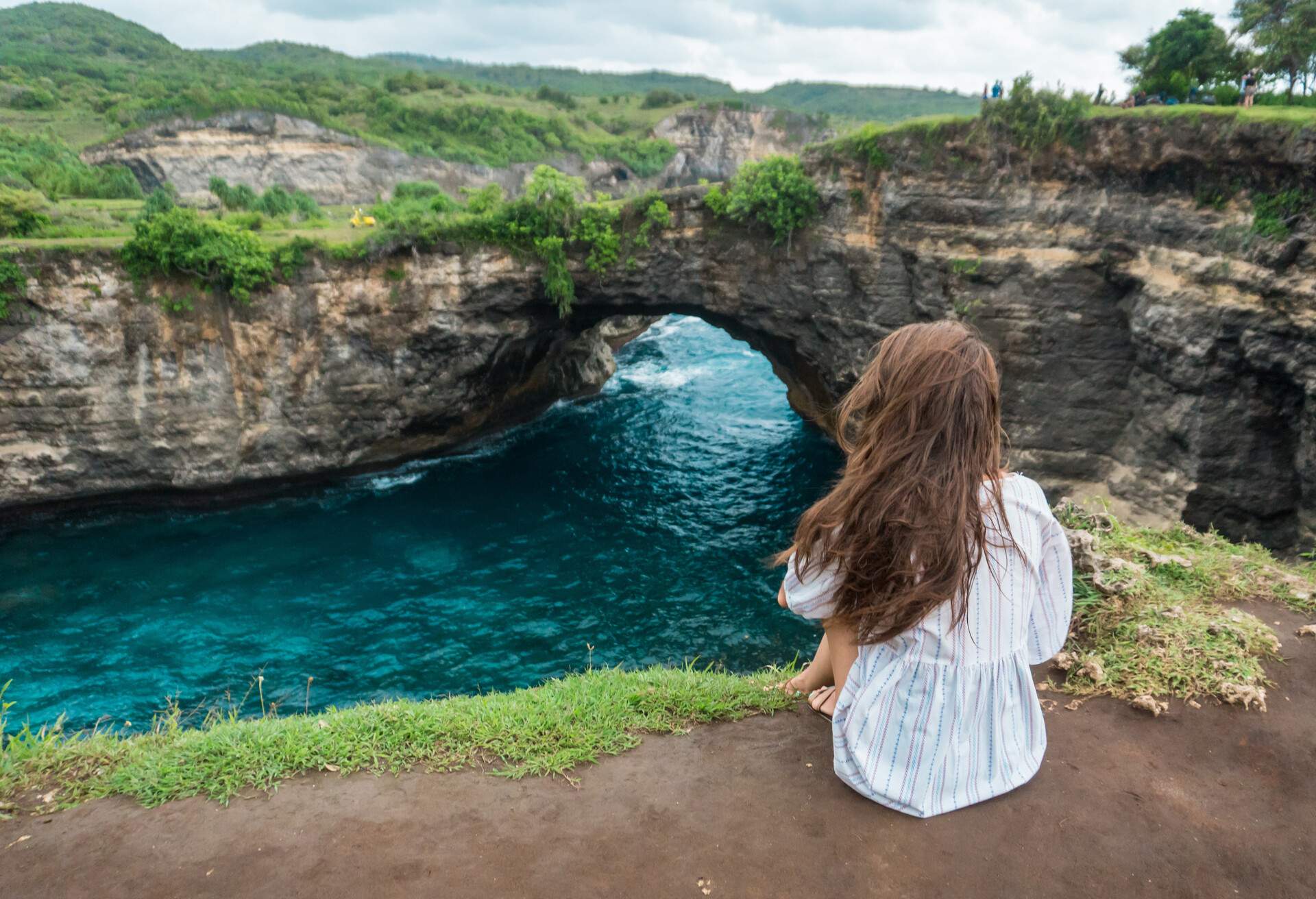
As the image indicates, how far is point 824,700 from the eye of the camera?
4953 millimetres

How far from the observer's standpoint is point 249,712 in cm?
1399

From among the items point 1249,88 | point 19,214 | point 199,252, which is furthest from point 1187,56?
point 19,214

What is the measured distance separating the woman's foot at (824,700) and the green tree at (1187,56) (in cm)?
1920

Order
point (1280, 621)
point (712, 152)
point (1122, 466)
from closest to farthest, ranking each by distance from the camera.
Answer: point (1280, 621), point (1122, 466), point (712, 152)

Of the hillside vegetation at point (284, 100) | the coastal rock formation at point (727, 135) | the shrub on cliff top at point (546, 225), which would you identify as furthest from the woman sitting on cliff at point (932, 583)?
the coastal rock formation at point (727, 135)

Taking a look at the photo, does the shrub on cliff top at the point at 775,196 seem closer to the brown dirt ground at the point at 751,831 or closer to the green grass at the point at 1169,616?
the green grass at the point at 1169,616

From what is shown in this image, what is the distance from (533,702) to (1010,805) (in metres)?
3.59

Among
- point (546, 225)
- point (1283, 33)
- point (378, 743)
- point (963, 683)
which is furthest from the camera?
point (546, 225)

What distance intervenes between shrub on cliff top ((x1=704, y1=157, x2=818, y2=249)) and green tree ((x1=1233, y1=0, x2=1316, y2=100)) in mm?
9774

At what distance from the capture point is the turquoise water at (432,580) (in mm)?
15141

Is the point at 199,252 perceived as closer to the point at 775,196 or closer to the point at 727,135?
the point at 775,196

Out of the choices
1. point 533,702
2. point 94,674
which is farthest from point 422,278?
point 533,702

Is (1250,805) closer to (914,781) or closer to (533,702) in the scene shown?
(914,781)

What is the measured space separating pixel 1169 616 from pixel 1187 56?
17.6m
